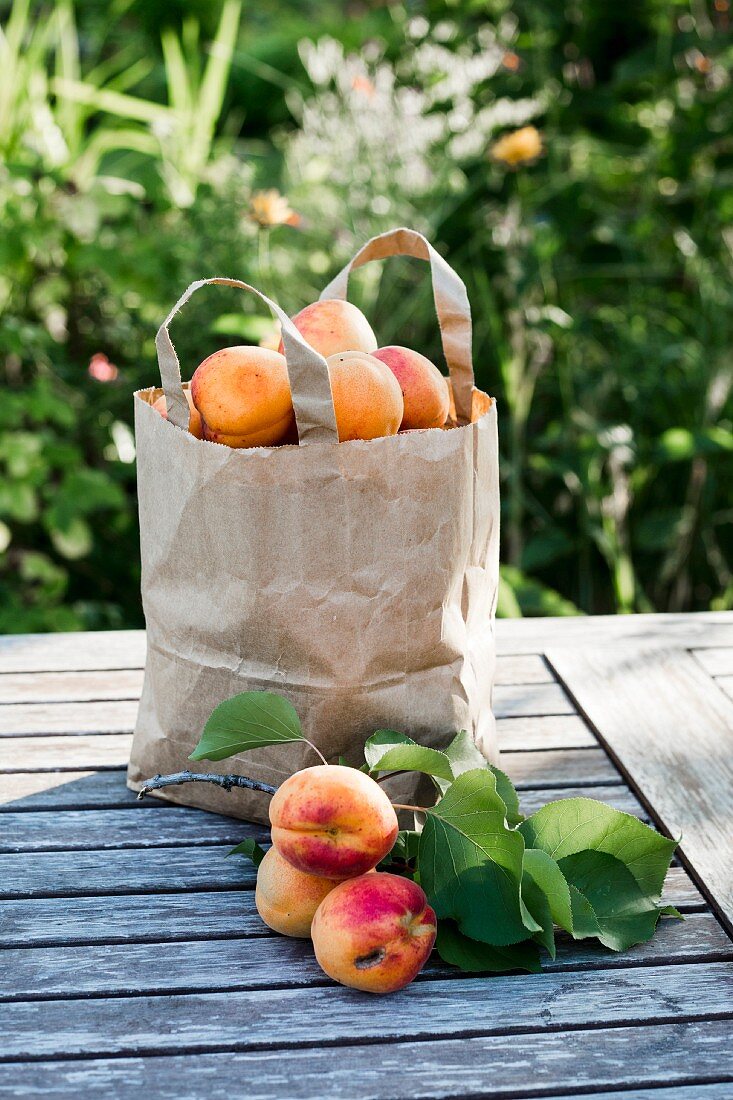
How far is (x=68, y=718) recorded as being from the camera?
1316 mm

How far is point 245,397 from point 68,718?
52cm

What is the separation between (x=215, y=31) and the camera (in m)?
6.68

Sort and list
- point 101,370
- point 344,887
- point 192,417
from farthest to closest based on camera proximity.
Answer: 1. point 101,370
2. point 192,417
3. point 344,887

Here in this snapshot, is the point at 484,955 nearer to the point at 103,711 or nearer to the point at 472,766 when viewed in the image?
the point at 472,766

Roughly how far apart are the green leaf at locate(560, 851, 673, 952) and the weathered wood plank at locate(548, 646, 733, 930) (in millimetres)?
82

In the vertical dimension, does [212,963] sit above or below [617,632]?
above

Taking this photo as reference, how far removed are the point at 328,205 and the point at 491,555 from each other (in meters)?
1.97

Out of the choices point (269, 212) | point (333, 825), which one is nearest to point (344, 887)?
point (333, 825)

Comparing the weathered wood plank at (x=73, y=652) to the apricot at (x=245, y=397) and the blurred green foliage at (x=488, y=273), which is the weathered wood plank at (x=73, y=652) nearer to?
the apricot at (x=245, y=397)

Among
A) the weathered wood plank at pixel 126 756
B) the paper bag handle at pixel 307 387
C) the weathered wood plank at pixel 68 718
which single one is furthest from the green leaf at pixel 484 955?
the weathered wood plank at pixel 68 718

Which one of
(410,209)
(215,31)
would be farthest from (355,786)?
(215,31)

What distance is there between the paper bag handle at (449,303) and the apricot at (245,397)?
0.19 m

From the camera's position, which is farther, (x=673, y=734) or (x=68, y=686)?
(x=68, y=686)

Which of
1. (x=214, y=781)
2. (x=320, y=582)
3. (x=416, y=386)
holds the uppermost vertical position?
(x=416, y=386)
